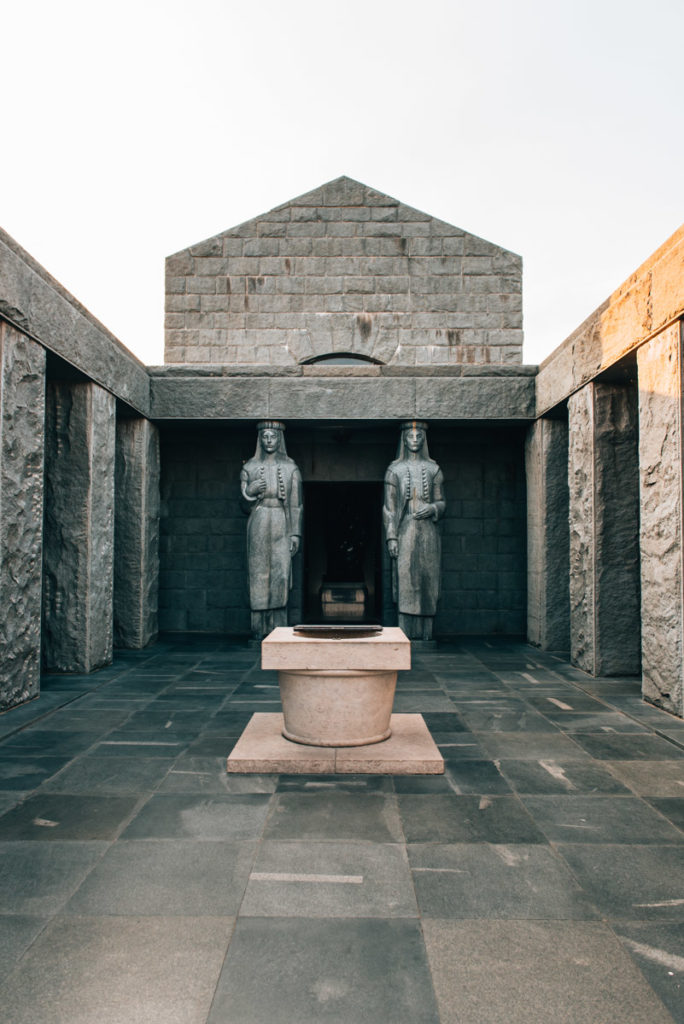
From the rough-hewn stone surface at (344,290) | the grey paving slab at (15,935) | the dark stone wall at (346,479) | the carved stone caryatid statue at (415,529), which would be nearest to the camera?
the grey paving slab at (15,935)

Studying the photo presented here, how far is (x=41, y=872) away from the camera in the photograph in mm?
2299

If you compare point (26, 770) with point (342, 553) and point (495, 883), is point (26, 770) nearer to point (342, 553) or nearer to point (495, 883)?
point (495, 883)

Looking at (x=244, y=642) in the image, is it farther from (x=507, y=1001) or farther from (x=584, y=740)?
(x=507, y=1001)

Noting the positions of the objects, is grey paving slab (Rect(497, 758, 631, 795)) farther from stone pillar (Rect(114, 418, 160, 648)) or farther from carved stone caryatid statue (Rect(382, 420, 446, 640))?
stone pillar (Rect(114, 418, 160, 648))

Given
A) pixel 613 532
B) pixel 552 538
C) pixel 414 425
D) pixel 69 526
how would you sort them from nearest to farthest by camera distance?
pixel 613 532
pixel 69 526
pixel 552 538
pixel 414 425

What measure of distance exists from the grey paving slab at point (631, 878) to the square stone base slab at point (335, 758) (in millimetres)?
913

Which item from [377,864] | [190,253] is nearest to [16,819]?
[377,864]

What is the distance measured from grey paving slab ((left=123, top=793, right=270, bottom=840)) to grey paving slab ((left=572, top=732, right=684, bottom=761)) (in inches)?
Result: 72.2

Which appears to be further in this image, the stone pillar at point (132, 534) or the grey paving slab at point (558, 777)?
the stone pillar at point (132, 534)

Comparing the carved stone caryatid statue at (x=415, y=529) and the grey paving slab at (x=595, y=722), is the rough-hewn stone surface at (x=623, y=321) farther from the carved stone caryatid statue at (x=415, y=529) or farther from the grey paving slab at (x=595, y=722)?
the grey paving slab at (x=595, y=722)

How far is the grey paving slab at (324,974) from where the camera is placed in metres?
1.60

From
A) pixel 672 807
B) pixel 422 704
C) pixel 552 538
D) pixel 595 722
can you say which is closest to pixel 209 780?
pixel 422 704

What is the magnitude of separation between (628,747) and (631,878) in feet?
5.12

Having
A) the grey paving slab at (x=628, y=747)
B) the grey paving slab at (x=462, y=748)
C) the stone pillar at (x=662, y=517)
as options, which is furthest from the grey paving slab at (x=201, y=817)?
the stone pillar at (x=662, y=517)
